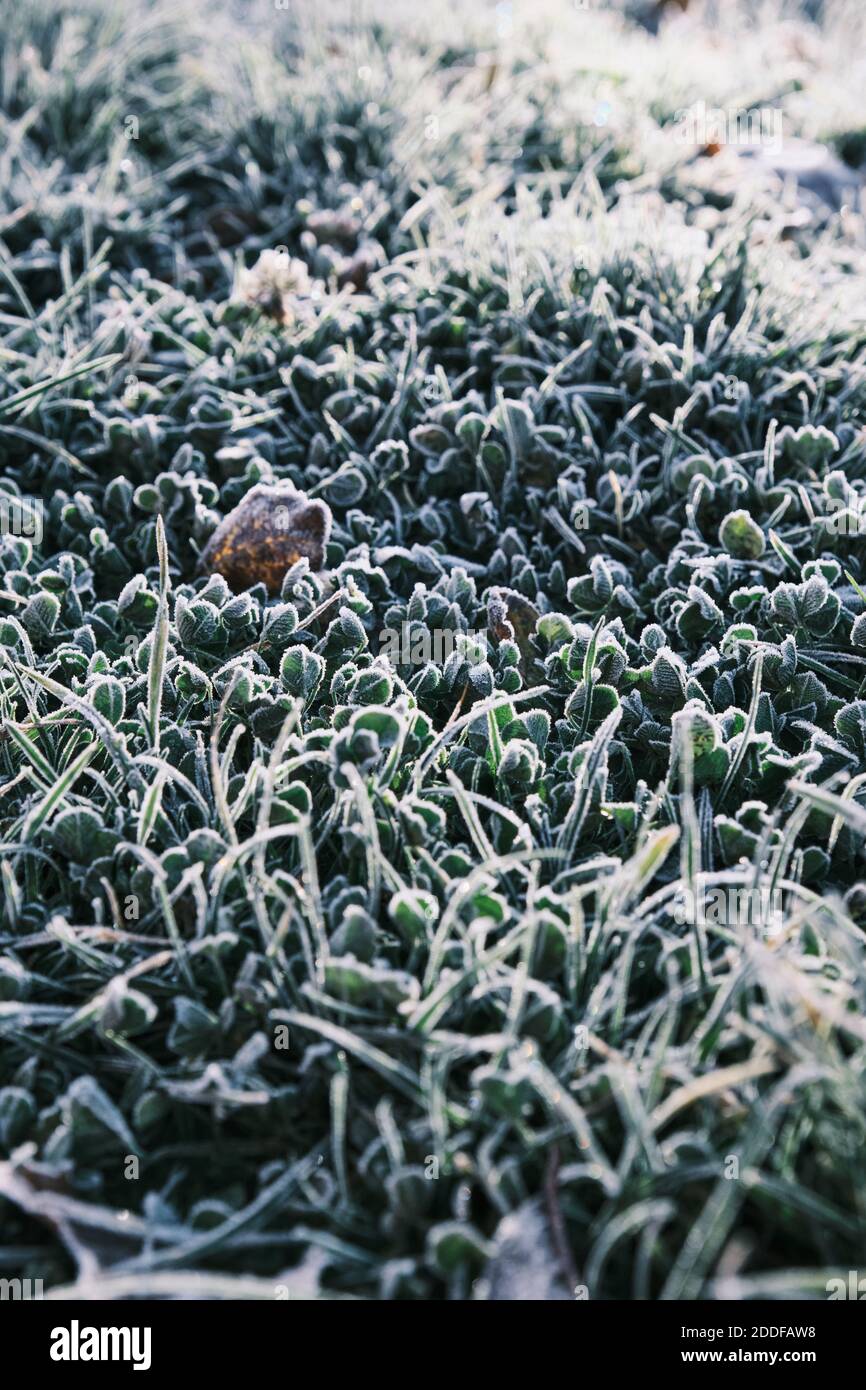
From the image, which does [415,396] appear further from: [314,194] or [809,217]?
[809,217]

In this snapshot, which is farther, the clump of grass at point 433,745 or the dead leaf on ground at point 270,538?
the dead leaf on ground at point 270,538

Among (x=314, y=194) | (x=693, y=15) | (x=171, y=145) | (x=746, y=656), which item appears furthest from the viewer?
(x=693, y=15)

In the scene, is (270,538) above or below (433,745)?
above

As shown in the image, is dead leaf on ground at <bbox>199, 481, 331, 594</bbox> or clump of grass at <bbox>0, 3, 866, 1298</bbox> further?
dead leaf on ground at <bbox>199, 481, 331, 594</bbox>

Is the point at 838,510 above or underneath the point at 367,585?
above

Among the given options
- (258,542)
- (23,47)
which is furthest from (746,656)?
(23,47)

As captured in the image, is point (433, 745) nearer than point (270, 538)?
Yes

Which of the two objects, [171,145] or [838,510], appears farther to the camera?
[171,145]
